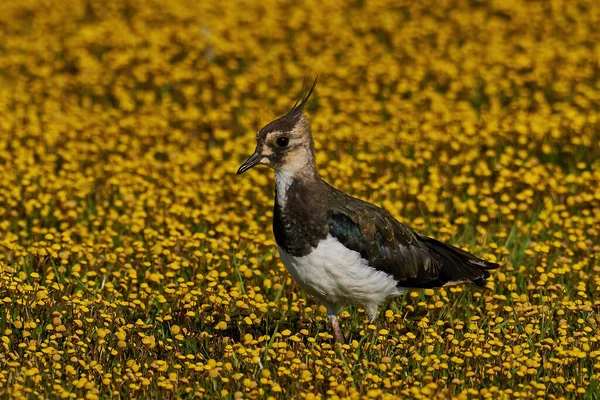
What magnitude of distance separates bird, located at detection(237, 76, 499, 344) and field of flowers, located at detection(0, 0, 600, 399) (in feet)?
0.98

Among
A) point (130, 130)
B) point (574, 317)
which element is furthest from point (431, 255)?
point (130, 130)

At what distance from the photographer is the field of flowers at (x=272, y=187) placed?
7.05 metres

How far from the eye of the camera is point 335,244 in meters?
7.30

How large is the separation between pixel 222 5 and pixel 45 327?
9149 millimetres

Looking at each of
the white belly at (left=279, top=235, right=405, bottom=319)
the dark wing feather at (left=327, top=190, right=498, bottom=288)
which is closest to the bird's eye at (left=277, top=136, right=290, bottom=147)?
the dark wing feather at (left=327, top=190, right=498, bottom=288)

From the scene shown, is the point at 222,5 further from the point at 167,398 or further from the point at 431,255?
the point at 167,398

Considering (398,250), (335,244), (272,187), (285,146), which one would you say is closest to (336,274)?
(335,244)

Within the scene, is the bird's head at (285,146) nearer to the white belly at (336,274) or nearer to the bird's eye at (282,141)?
the bird's eye at (282,141)

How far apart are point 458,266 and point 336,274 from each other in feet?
3.87

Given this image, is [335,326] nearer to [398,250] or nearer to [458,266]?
[398,250]

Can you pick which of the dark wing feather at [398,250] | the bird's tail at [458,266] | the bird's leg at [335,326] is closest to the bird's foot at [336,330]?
the bird's leg at [335,326]

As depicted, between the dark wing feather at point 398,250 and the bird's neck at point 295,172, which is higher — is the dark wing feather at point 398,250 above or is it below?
below

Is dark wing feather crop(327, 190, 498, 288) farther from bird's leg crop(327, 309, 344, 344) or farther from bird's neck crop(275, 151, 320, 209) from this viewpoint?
bird's leg crop(327, 309, 344, 344)

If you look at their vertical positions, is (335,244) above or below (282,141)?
below
